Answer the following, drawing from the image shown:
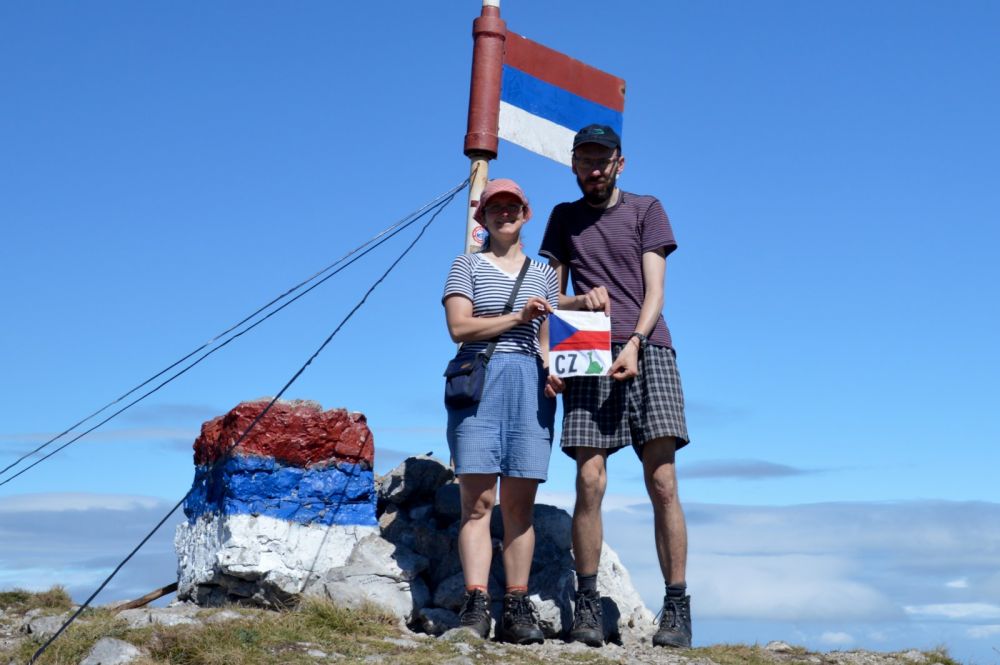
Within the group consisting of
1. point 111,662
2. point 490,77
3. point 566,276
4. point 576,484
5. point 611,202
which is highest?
point 490,77

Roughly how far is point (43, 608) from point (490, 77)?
515cm

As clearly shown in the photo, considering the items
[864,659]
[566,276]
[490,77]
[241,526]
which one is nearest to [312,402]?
[241,526]

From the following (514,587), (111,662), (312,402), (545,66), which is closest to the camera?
(111,662)

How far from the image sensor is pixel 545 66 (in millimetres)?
9125

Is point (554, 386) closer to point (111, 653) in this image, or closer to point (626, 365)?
point (626, 365)

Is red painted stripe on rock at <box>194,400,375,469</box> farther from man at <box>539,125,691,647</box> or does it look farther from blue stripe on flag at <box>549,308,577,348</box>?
blue stripe on flag at <box>549,308,577,348</box>

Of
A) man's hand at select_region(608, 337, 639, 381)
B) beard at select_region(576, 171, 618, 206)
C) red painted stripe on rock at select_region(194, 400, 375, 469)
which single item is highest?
beard at select_region(576, 171, 618, 206)

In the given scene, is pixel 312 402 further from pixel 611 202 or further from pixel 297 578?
pixel 611 202

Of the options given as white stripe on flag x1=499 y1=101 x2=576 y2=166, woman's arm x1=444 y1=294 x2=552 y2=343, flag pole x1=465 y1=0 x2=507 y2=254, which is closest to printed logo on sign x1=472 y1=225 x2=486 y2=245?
flag pole x1=465 y1=0 x2=507 y2=254

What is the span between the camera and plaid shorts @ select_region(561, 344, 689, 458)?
6699 mm

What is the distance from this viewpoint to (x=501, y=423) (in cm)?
662

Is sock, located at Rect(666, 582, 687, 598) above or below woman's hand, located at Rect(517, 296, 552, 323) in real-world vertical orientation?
below

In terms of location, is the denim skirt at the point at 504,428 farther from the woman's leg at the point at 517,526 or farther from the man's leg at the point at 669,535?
the man's leg at the point at 669,535

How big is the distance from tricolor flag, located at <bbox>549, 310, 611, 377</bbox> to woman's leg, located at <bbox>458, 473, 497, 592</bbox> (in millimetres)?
775
